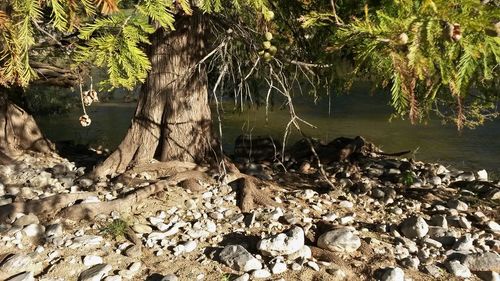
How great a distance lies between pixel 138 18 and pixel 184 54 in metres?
2.89

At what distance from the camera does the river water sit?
12.2 m

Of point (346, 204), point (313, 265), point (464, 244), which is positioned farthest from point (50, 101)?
point (464, 244)

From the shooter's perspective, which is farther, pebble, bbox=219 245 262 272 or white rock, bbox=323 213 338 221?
white rock, bbox=323 213 338 221

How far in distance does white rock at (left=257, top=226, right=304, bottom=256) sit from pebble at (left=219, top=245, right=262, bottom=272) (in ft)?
0.44

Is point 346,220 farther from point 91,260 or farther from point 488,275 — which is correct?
point 91,260

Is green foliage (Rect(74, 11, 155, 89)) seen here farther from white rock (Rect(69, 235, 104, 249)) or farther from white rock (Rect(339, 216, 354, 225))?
white rock (Rect(339, 216, 354, 225))

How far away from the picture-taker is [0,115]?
24.6 ft

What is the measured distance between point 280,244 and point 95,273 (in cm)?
159

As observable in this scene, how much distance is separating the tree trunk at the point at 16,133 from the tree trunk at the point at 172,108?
1.86 meters

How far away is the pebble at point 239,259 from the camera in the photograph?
448 cm

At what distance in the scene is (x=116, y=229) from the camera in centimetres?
496

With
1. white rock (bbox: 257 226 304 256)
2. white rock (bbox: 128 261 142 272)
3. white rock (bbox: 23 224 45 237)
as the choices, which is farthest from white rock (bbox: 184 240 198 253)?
white rock (bbox: 23 224 45 237)

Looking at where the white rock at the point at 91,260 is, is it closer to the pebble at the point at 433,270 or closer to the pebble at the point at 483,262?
the pebble at the point at 433,270

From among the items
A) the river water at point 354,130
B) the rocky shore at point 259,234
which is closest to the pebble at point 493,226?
the rocky shore at point 259,234
